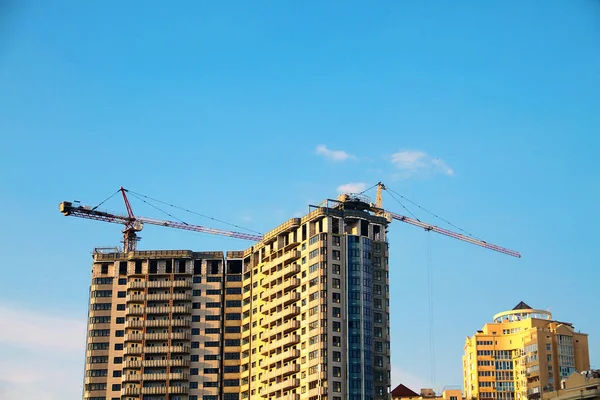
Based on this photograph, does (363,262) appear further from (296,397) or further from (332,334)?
(296,397)

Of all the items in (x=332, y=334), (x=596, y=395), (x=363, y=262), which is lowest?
(x=596, y=395)

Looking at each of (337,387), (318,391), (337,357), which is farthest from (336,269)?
(318,391)

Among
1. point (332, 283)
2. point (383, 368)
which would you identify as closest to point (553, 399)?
point (383, 368)

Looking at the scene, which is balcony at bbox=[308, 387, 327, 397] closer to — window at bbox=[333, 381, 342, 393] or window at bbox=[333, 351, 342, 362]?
window at bbox=[333, 381, 342, 393]

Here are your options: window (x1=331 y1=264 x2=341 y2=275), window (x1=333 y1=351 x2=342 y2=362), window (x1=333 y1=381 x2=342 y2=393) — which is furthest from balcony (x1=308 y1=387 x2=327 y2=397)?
window (x1=331 y1=264 x2=341 y2=275)

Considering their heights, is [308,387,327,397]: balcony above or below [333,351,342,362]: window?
below

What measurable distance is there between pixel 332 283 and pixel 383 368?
18.8m

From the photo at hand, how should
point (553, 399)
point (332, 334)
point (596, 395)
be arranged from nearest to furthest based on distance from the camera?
point (596, 395) → point (553, 399) → point (332, 334)

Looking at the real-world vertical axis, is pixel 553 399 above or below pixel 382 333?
below

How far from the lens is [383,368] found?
19525cm

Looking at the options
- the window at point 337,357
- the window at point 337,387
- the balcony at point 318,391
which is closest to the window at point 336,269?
the window at point 337,357

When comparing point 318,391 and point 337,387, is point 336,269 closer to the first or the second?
point 337,387

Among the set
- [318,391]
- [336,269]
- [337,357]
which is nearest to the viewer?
[318,391]

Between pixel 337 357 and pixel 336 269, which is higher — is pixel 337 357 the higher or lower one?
the lower one
